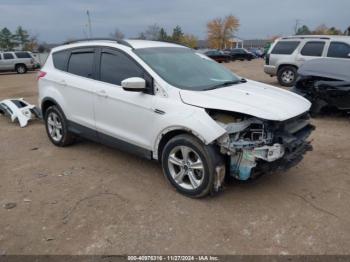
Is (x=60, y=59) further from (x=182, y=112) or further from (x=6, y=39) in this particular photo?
(x=6, y=39)

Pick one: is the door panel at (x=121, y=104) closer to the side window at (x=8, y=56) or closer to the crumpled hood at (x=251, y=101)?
the crumpled hood at (x=251, y=101)

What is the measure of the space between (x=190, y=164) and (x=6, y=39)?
8571 centimetres

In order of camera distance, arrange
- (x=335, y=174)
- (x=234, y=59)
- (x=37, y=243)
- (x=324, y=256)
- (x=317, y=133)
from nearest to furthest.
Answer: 1. (x=324, y=256)
2. (x=37, y=243)
3. (x=335, y=174)
4. (x=317, y=133)
5. (x=234, y=59)

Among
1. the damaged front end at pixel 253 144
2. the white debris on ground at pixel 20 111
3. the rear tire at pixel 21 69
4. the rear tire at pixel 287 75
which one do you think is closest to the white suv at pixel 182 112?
the damaged front end at pixel 253 144

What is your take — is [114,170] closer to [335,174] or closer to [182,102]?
[182,102]

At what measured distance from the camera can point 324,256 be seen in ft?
9.36

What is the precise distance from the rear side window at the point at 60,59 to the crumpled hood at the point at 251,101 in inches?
102

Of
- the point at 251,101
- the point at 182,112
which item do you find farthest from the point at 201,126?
the point at 251,101

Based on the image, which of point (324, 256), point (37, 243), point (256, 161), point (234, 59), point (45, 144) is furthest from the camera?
point (234, 59)

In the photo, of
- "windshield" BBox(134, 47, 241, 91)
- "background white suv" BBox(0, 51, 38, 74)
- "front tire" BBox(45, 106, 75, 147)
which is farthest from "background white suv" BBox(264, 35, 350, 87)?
"background white suv" BBox(0, 51, 38, 74)

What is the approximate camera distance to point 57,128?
5.73m

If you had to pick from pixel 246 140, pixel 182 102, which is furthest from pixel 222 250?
pixel 182 102

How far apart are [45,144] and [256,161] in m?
4.16

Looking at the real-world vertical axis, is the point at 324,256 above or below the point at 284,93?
below
